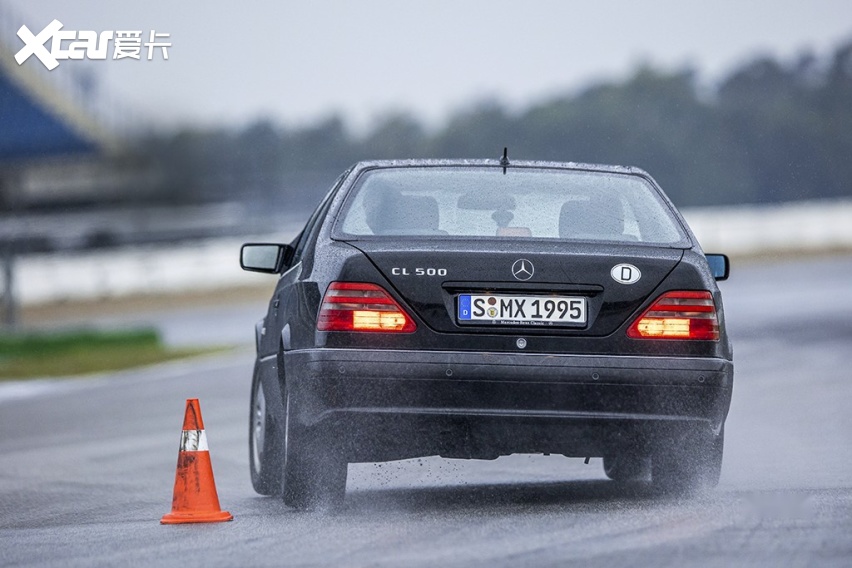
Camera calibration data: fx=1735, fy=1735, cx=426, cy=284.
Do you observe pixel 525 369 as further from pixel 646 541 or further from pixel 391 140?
pixel 391 140

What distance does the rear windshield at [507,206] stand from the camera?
7.27m

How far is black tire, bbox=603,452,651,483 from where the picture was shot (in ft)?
28.4

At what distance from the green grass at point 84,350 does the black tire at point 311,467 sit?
45.6 feet

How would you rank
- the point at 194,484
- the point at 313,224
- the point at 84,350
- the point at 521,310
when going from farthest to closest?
1. the point at 84,350
2. the point at 313,224
3. the point at 194,484
4. the point at 521,310

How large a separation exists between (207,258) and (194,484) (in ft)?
112

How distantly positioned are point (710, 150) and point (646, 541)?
347 feet

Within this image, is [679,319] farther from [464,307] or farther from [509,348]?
[464,307]

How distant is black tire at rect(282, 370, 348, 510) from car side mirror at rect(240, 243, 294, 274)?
1346 mm

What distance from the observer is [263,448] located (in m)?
8.34

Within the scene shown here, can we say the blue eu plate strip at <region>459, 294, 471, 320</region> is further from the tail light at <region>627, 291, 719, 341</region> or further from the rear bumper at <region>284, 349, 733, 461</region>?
the tail light at <region>627, 291, 719, 341</region>

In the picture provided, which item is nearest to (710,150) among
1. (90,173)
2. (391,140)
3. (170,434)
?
(391,140)

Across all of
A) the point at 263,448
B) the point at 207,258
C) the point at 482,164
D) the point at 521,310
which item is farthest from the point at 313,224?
the point at 207,258

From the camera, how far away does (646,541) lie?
239 inches

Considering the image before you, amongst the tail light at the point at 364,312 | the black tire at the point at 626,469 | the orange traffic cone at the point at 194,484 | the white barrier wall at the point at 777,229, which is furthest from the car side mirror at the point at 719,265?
the white barrier wall at the point at 777,229
